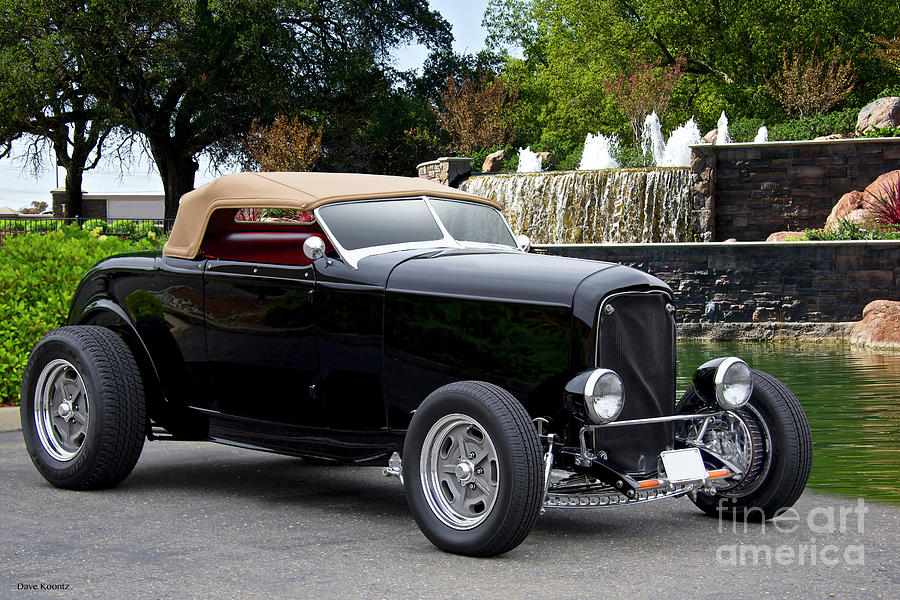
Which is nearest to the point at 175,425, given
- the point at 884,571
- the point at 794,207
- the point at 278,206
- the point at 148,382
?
the point at 148,382

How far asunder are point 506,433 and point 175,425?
289 centimetres

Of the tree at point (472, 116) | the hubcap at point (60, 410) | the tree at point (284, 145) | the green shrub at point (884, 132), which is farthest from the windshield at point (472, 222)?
the tree at point (472, 116)

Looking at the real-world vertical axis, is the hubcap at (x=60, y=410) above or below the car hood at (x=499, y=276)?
below

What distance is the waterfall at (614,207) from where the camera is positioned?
24.6 m

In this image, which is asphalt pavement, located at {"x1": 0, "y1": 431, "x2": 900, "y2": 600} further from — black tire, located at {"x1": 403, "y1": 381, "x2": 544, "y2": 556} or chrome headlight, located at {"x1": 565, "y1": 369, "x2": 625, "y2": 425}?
chrome headlight, located at {"x1": 565, "y1": 369, "x2": 625, "y2": 425}

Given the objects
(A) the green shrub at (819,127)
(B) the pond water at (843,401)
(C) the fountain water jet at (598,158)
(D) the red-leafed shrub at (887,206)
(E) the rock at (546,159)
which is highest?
(A) the green shrub at (819,127)

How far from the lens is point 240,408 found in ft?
20.7

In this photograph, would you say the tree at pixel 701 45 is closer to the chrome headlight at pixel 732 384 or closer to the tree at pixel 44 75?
the tree at pixel 44 75

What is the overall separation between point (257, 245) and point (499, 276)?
207cm

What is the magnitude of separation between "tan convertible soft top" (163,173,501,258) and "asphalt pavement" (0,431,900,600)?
5.46 ft

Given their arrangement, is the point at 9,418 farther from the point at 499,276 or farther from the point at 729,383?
the point at 729,383

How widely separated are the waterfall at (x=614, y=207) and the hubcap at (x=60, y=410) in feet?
60.0

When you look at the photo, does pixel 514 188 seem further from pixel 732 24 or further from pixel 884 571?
pixel 732 24

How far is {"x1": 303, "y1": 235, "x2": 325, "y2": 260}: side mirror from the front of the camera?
231 inches
